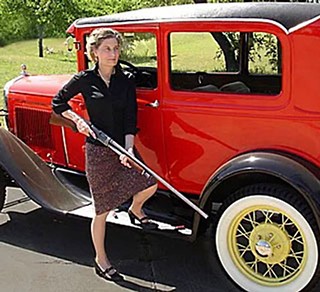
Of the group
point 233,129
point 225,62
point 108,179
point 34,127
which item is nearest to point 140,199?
point 108,179

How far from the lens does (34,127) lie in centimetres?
514

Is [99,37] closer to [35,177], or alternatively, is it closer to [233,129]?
[233,129]

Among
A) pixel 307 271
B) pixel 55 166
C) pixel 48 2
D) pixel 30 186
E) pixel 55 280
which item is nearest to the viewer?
pixel 307 271

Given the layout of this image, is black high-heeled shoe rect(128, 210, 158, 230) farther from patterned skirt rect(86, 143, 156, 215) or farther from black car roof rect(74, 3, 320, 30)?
black car roof rect(74, 3, 320, 30)

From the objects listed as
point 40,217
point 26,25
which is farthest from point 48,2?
Answer: point 40,217

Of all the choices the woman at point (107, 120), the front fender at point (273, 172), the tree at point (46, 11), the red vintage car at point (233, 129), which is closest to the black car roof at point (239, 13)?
the red vintage car at point (233, 129)

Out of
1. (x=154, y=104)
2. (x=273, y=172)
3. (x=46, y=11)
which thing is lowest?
(x=273, y=172)

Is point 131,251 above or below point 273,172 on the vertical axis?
below

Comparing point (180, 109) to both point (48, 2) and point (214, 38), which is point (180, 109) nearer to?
point (214, 38)

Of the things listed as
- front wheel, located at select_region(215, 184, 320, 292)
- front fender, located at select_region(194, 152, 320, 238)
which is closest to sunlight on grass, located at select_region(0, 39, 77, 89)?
front fender, located at select_region(194, 152, 320, 238)

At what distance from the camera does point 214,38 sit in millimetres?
3846

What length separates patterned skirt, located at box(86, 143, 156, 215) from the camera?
375 centimetres

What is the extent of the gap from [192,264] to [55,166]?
59.5 inches

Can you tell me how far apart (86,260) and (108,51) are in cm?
153
